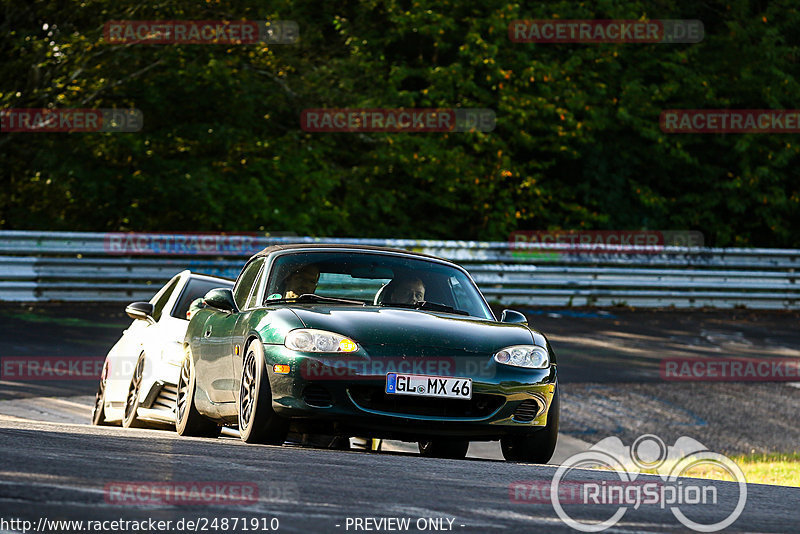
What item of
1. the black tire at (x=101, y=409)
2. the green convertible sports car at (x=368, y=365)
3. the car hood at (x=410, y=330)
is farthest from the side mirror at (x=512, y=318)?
the black tire at (x=101, y=409)

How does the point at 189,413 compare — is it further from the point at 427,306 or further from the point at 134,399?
the point at 427,306

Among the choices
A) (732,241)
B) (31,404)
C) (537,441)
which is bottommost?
(732,241)

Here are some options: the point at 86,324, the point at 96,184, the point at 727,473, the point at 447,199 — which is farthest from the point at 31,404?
the point at 447,199

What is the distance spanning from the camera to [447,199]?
30.0 m

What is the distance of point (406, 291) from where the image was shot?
31.9 ft

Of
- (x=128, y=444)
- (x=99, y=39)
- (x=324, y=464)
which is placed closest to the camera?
(x=324, y=464)

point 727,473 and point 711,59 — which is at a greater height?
point 711,59

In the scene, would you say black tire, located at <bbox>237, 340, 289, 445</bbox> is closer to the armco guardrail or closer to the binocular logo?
the binocular logo

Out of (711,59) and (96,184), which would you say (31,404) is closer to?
(96,184)

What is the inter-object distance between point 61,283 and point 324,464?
15.3 meters
